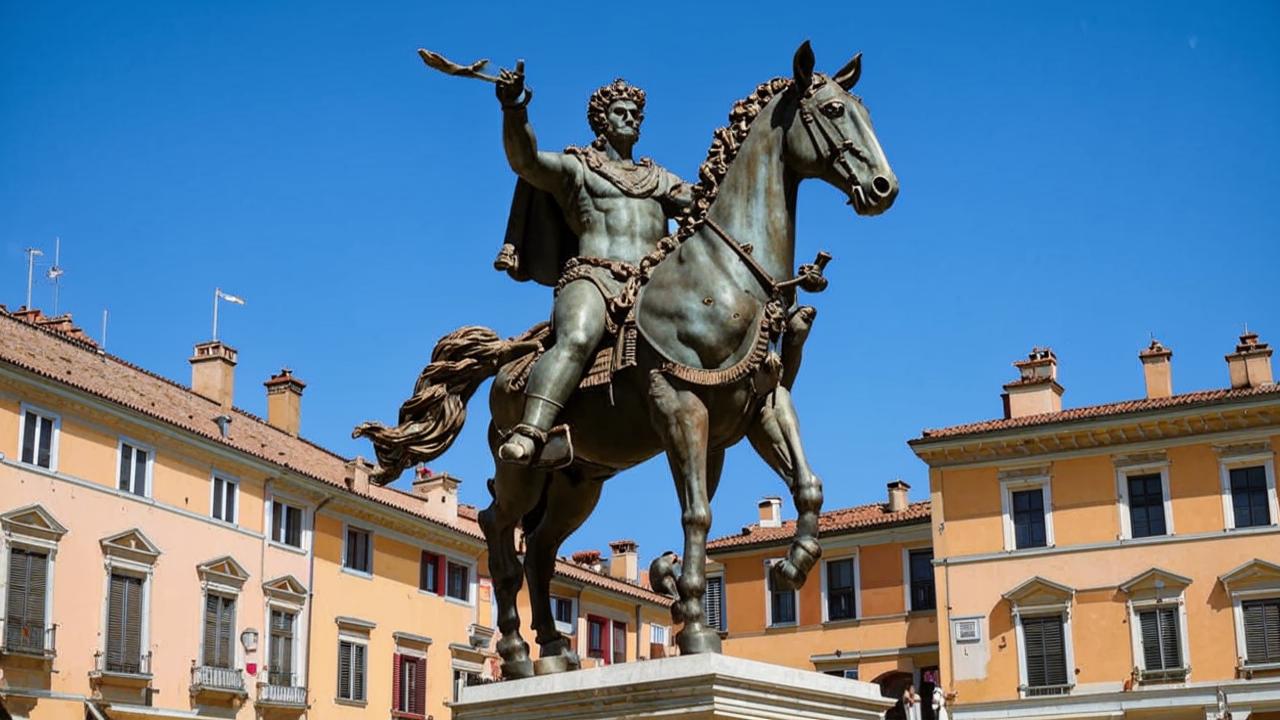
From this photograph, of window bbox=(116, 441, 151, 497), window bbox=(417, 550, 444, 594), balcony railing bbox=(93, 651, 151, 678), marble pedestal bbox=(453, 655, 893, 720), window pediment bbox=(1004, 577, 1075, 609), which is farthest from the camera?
window bbox=(417, 550, 444, 594)

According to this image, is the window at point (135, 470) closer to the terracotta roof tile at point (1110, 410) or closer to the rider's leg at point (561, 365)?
the terracotta roof tile at point (1110, 410)

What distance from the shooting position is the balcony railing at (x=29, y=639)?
3712 centimetres

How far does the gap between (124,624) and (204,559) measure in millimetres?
3636

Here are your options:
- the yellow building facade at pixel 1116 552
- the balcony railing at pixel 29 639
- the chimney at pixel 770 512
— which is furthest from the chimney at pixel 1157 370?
the balcony railing at pixel 29 639

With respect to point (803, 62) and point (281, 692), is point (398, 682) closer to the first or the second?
point (281, 692)

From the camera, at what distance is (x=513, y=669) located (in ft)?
28.4

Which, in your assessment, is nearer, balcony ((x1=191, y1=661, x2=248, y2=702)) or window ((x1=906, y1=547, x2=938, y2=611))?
balcony ((x1=191, y1=661, x2=248, y2=702))

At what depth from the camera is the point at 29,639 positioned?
3791 cm

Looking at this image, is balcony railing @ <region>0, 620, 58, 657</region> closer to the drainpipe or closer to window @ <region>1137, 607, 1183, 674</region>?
the drainpipe

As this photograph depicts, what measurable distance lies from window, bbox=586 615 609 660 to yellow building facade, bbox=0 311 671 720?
3.27 metres

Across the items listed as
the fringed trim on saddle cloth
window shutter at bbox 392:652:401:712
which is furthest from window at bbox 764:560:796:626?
the fringed trim on saddle cloth

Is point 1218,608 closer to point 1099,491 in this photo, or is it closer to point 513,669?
point 1099,491

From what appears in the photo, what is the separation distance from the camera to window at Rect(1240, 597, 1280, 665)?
44781 mm

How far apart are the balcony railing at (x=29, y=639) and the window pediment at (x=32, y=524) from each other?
2068 mm
